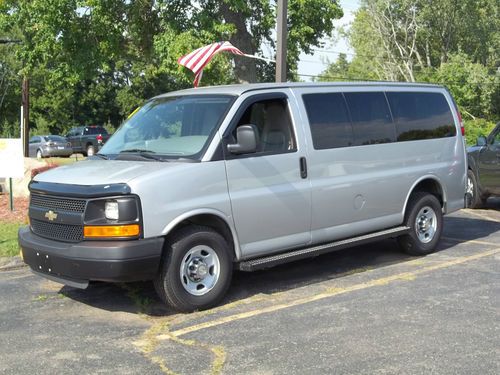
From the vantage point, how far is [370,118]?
23.5ft

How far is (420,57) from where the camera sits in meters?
54.4

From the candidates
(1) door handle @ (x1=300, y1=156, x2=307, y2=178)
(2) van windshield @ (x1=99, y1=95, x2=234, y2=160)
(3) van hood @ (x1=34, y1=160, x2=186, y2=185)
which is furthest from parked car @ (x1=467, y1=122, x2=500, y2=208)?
(3) van hood @ (x1=34, y1=160, x2=186, y2=185)

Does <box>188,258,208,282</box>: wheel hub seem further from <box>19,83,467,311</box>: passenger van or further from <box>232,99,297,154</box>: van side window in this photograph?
<box>232,99,297,154</box>: van side window

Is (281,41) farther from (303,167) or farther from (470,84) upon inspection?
(470,84)

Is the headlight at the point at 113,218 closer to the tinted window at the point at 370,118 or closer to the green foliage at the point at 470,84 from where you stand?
the tinted window at the point at 370,118

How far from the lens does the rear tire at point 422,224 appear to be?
7695mm

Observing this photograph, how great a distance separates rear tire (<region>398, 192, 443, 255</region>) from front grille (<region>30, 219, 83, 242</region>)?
13.4 feet

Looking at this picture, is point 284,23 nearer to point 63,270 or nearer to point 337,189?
point 337,189

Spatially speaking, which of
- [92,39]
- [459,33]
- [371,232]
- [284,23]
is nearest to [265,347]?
[371,232]

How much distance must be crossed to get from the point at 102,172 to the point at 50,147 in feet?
99.1

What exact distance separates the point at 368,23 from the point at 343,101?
48.4 meters

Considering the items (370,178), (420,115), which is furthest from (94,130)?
(370,178)

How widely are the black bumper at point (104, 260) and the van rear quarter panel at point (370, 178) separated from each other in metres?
1.92

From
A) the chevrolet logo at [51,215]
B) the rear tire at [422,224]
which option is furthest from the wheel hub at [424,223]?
the chevrolet logo at [51,215]
